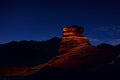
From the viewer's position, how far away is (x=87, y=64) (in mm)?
53281

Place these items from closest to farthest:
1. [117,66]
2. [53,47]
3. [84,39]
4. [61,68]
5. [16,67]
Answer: [117,66] < [61,68] < [84,39] < [16,67] < [53,47]

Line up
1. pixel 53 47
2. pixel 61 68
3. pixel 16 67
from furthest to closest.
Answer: pixel 53 47 < pixel 16 67 < pixel 61 68

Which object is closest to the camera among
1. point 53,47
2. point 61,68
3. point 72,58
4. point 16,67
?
point 61,68

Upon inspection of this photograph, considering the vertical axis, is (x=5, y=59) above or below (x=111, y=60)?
above

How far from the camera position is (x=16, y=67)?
72.4m

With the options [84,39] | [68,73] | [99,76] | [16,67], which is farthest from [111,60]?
[16,67]

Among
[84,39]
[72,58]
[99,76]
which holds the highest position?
[84,39]

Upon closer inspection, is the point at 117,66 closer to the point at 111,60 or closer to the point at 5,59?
the point at 111,60

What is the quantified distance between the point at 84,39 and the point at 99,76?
16.1 metres

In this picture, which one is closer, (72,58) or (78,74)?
(78,74)

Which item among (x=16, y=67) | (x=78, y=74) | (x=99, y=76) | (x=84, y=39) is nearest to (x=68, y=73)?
(x=78, y=74)

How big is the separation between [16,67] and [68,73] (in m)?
26.8

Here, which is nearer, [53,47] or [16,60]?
[16,60]

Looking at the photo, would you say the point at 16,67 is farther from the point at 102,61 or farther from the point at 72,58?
the point at 102,61
